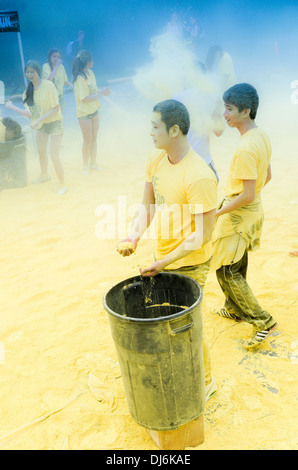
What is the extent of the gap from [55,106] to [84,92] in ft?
2.53

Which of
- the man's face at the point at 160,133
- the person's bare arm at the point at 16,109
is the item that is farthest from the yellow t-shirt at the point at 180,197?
the person's bare arm at the point at 16,109

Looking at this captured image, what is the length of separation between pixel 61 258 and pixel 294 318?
2.69m

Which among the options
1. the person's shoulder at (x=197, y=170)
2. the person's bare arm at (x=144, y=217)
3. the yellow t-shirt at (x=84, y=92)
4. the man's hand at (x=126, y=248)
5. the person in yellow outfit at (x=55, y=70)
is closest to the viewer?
→ the person's shoulder at (x=197, y=170)

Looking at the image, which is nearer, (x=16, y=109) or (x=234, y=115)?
(x=234, y=115)

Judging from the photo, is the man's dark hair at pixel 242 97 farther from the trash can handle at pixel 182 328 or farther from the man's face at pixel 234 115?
the trash can handle at pixel 182 328

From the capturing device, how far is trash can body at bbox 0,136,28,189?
747 cm

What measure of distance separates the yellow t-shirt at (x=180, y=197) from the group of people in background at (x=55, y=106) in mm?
5023

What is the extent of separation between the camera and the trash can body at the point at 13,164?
7.47 m

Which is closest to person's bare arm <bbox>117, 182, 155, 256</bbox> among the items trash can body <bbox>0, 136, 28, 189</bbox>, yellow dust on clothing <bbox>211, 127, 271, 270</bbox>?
yellow dust on clothing <bbox>211, 127, 271, 270</bbox>

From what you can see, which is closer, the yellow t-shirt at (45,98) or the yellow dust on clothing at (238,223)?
the yellow dust on clothing at (238,223)

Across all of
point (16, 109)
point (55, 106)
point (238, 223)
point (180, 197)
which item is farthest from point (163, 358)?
point (16, 109)

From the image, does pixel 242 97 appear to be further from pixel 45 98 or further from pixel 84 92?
pixel 84 92

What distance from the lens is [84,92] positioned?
759cm

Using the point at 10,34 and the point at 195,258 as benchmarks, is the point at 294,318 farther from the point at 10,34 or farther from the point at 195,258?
the point at 10,34
